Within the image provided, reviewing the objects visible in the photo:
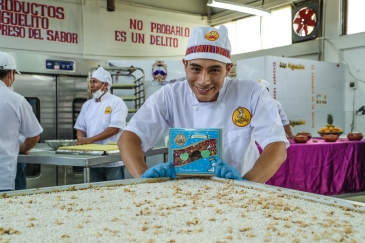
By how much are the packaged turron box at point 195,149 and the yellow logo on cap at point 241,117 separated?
40cm

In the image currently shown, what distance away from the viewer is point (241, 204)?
1.05 meters

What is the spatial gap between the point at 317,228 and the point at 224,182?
557mm

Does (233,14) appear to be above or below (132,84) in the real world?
above

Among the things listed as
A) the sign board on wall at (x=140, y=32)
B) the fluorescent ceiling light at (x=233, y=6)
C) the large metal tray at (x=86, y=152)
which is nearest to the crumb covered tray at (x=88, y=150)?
the large metal tray at (x=86, y=152)

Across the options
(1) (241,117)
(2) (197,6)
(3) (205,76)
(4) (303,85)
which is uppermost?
(2) (197,6)

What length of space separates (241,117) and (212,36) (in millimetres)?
390

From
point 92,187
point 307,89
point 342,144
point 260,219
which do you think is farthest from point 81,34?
point 260,219

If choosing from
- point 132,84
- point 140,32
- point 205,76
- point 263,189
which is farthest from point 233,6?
point 263,189

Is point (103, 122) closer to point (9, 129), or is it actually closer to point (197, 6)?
point (9, 129)

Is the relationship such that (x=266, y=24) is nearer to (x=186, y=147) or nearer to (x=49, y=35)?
(x=49, y=35)

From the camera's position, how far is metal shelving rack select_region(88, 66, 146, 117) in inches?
178

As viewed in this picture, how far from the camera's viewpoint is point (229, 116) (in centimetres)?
174

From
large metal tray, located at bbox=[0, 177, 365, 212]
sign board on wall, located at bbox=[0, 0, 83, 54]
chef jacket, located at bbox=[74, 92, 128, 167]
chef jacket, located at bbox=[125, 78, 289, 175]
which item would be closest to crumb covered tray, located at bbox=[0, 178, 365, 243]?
large metal tray, located at bbox=[0, 177, 365, 212]

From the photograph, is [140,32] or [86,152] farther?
[140,32]
